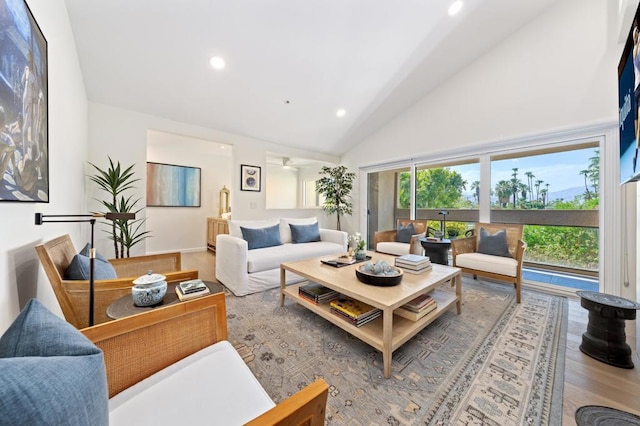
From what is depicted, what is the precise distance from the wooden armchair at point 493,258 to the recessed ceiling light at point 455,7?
103 inches

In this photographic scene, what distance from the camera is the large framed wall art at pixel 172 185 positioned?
4.93 m

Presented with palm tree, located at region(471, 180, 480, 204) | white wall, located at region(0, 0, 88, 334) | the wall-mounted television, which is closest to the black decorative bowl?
the wall-mounted television

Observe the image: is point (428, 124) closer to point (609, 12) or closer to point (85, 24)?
point (609, 12)

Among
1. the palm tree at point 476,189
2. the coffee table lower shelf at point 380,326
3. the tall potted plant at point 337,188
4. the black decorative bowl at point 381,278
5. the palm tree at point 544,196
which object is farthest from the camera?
the tall potted plant at point 337,188

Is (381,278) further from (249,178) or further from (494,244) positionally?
(249,178)

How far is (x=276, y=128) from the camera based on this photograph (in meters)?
4.19

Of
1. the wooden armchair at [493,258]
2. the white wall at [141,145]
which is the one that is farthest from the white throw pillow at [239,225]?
the wooden armchair at [493,258]

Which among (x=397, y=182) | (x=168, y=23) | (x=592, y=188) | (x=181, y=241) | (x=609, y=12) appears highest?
(x=609, y=12)

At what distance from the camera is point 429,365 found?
155cm

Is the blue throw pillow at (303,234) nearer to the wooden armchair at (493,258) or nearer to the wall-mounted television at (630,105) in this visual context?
the wooden armchair at (493,258)

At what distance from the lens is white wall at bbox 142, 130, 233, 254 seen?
489 cm

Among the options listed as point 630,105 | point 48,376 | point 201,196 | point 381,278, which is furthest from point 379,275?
point 201,196

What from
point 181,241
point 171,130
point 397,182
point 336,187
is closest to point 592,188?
point 397,182

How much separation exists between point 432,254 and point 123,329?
350 cm
